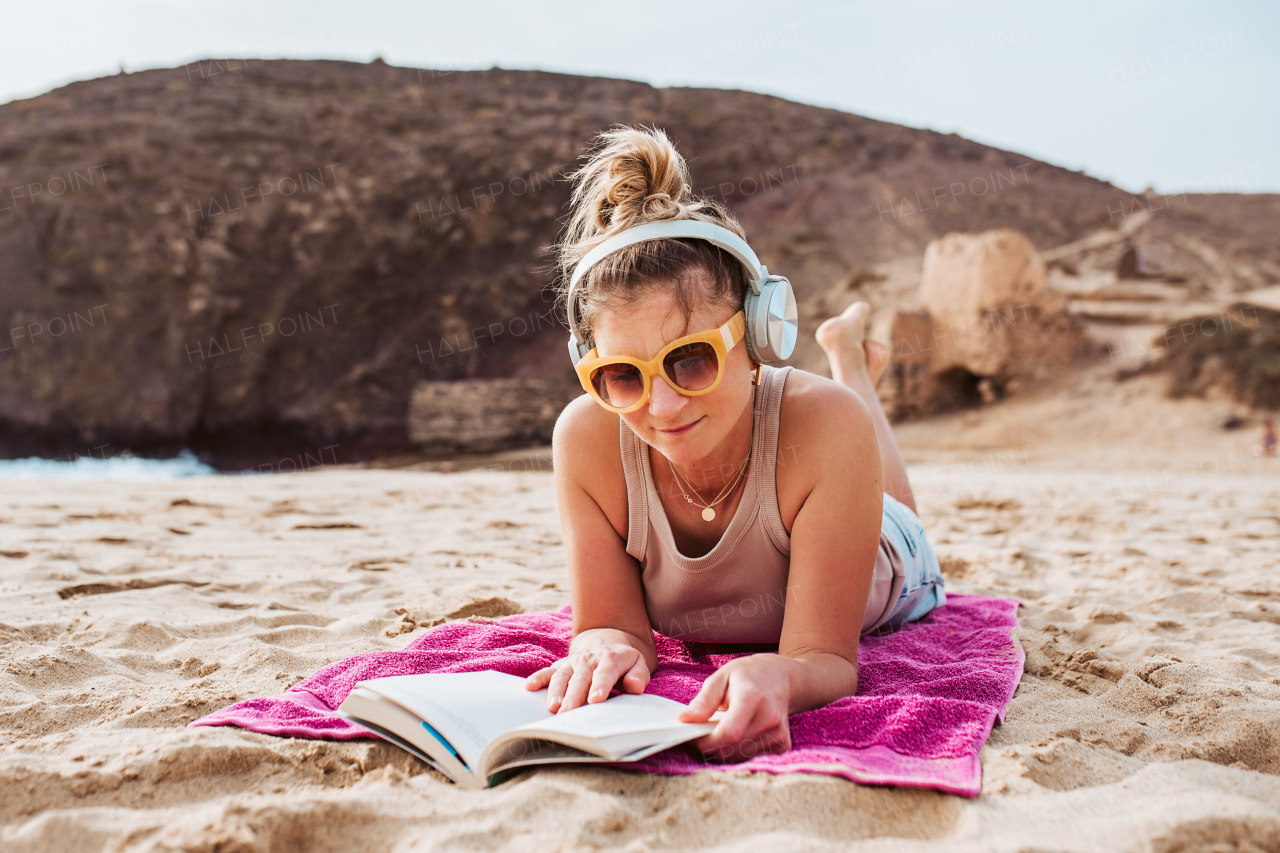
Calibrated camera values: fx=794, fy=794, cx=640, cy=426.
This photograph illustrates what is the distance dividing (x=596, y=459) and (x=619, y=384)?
352mm

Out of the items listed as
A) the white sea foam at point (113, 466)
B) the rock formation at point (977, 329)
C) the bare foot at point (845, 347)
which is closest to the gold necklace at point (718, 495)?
the bare foot at point (845, 347)

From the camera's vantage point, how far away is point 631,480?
1.97 metres

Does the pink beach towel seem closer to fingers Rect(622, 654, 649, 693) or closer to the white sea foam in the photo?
fingers Rect(622, 654, 649, 693)

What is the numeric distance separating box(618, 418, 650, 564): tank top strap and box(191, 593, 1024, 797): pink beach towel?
35cm

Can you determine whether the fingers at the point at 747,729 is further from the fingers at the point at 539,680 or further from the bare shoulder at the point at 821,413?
the bare shoulder at the point at 821,413

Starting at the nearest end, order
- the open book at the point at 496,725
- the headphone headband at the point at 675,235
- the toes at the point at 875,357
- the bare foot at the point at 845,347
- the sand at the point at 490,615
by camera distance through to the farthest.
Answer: the sand at the point at 490,615 < the open book at the point at 496,725 < the headphone headband at the point at 675,235 < the bare foot at the point at 845,347 < the toes at the point at 875,357

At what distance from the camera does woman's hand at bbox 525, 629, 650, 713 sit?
5.19 ft

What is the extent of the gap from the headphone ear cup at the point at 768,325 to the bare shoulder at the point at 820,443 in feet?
0.54

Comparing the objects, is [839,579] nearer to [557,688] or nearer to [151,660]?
[557,688]

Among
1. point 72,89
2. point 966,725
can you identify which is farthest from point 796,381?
point 72,89

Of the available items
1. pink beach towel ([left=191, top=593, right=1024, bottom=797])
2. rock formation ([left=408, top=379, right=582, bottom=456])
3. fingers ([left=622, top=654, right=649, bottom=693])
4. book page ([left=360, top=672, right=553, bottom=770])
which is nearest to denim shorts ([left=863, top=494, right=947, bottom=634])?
pink beach towel ([left=191, top=593, right=1024, bottom=797])

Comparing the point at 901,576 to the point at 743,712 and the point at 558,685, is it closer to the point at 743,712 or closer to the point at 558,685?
the point at 743,712

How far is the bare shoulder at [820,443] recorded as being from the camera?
1807 mm

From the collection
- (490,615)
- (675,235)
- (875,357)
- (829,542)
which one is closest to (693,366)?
(675,235)
